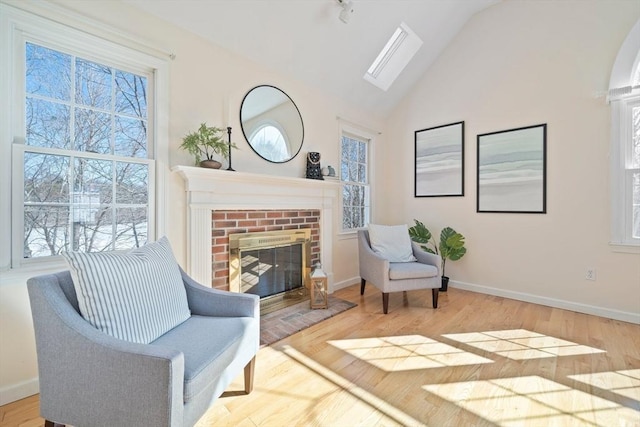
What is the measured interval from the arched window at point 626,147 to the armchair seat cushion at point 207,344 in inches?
135

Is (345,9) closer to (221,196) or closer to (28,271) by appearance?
(221,196)

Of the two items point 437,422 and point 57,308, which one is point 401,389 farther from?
point 57,308

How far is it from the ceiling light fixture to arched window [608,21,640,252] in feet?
8.38

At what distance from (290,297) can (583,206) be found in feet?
10.3

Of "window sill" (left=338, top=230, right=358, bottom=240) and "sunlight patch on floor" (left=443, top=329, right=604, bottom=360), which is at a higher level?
"window sill" (left=338, top=230, right=358, bottom=240)

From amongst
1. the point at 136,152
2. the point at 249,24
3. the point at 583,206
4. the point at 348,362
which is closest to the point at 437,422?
the point at 348,362

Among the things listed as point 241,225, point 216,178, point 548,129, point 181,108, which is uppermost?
point 548,129

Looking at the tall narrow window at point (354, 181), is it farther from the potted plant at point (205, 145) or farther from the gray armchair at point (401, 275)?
the potted plant at point (205, 145)

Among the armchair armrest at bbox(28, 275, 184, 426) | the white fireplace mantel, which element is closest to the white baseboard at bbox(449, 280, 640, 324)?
the white fireplace mantel

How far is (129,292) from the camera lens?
1.23 metres

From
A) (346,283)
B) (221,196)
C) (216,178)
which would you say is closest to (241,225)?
(221,196)

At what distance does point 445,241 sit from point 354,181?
1429 millimetres

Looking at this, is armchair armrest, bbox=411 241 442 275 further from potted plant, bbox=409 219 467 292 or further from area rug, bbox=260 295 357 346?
area rug, bbox=260 295 357 346

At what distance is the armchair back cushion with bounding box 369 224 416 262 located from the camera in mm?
3164
